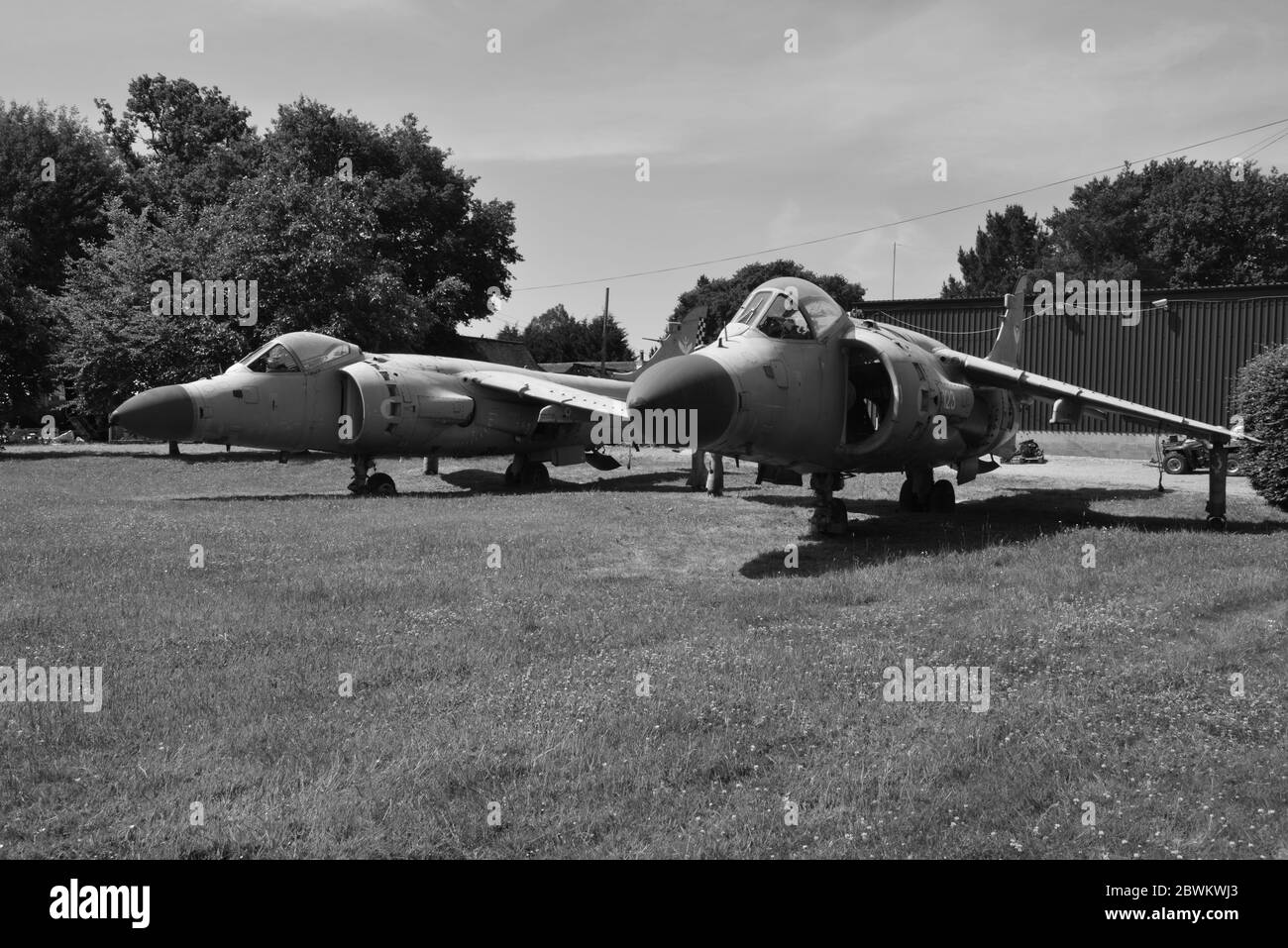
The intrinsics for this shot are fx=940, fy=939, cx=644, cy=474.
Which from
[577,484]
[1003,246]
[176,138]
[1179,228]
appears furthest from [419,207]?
[1003,246]

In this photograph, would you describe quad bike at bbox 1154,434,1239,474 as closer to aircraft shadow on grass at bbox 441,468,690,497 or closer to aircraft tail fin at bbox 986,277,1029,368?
aircraft tail fin at bbox 986,277,1029,368

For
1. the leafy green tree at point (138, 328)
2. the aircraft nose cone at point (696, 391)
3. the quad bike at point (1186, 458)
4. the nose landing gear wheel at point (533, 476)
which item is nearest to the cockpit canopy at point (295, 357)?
the nose landing gear wheel at point (533, 476)

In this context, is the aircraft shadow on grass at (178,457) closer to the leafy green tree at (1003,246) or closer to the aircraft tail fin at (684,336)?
the aircraft tail fin at (684,336)

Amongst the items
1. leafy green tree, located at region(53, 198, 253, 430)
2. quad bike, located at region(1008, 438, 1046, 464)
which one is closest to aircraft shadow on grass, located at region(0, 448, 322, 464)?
leafy green tree, located at region(53, 198, 253, 430)

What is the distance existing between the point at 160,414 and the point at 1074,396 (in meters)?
16.0

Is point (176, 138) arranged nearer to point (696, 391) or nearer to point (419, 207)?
point (419, 207)

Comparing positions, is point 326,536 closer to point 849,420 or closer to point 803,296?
point 803,296

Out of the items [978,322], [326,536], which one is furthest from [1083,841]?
[978,322]

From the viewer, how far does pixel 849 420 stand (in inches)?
640

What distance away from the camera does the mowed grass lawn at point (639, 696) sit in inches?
191

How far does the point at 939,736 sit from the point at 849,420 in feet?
35.0

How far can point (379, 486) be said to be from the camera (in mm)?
20281

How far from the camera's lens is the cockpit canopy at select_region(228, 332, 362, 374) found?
63.3ft

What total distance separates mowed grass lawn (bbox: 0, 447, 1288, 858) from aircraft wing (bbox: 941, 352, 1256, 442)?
1685 mm
